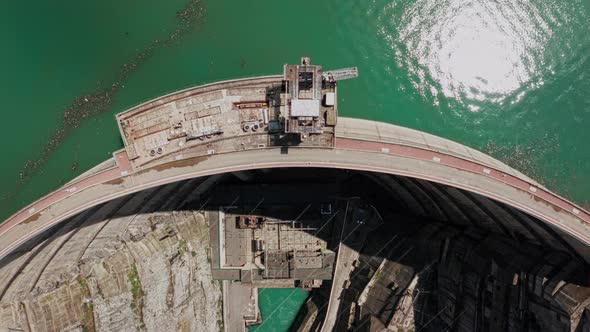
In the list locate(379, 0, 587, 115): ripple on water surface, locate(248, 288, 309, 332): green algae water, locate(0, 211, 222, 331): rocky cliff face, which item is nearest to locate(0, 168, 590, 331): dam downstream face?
locate(0, 211, 222, 331): rocky cliff face

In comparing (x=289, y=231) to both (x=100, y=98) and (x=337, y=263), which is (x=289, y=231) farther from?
(x=100, y=98)

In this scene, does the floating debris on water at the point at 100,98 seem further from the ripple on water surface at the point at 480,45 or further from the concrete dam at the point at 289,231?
the ripple on water surface at the point at 480,45

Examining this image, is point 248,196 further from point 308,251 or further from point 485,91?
point 485,91

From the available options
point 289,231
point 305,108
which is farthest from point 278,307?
point 305,108

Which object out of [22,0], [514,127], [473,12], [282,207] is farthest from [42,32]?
[514,127]

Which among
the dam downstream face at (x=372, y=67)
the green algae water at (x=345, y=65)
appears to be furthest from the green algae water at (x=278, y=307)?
the dam downstream face at (x=372, y=67)

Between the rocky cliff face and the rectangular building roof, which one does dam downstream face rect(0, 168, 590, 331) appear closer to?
the rocky cliff face
